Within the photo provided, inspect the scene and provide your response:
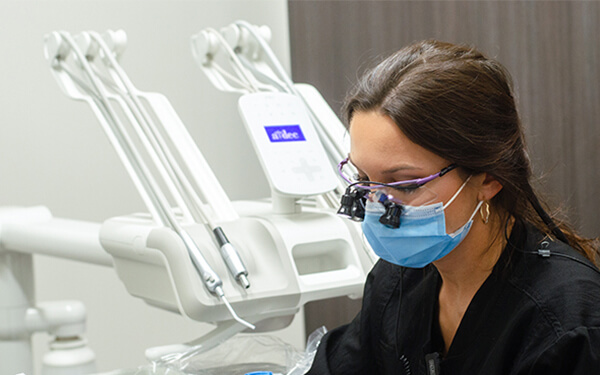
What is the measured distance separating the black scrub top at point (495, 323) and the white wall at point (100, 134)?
4.33 feet

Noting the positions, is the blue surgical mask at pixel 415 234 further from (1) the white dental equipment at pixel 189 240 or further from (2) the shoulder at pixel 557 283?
(1) the white dental equipment at pixel 189 240

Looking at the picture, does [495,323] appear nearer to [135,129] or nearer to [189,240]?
[189,240]

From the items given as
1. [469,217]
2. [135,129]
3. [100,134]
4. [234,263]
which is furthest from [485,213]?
[100,134]

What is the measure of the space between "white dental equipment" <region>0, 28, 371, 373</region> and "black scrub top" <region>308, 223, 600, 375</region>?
138 millimetres

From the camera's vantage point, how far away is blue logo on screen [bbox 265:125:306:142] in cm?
148

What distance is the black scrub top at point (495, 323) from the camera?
970mm

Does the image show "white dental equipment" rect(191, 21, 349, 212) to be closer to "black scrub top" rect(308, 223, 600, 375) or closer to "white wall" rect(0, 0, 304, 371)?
"black scrub top" rect(308, 223, 600, 375)

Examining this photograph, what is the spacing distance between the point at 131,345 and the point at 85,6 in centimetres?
108

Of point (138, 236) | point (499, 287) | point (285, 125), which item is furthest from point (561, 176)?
point (138, 236)

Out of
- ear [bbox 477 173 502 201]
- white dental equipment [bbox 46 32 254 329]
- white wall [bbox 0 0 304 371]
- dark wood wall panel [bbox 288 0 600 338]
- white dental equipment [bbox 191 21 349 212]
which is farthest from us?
white wall [bbox 0 0 304 371]

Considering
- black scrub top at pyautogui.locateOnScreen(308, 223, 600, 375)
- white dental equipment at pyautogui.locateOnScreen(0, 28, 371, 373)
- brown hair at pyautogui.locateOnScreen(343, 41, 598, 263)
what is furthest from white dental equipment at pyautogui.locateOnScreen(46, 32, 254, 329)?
brown hair at pyautogui.locateOnScreen(343, 41, 598, 263)

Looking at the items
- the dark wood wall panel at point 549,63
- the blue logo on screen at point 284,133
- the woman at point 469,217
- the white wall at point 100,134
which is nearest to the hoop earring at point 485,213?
the woman at point 469,217

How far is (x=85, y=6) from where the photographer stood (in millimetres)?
2391

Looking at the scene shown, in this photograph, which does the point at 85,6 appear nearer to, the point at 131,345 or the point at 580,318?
the point at 131,345
